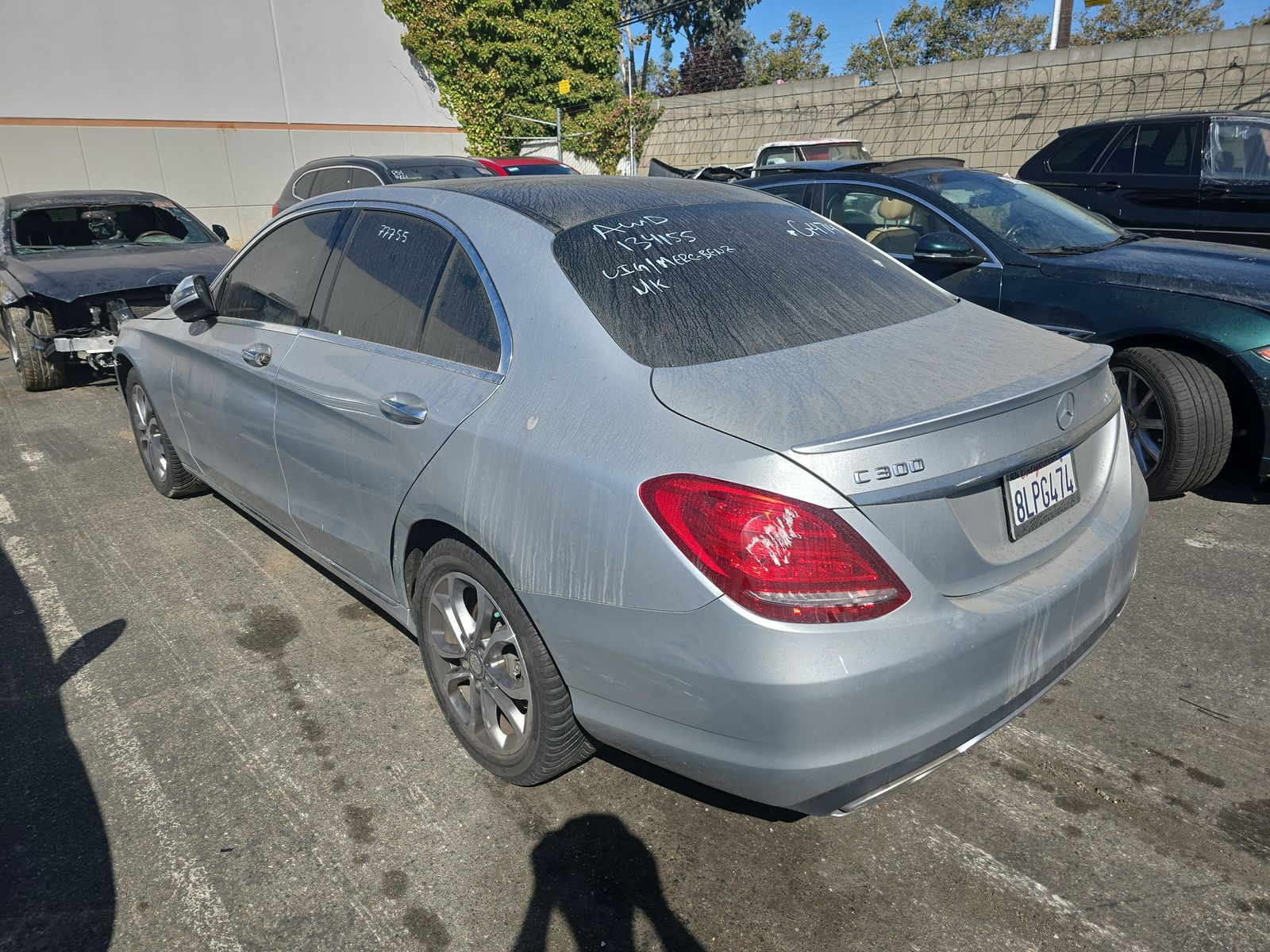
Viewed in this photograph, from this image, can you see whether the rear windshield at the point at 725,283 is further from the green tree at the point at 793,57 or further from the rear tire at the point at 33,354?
the green tree at the point at 793,57

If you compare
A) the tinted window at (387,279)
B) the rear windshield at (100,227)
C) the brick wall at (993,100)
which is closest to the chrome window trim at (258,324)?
the tinted window at (387,279)

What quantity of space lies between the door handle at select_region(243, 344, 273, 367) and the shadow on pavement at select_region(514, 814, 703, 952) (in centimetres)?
210

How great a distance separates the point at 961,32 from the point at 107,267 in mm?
54230

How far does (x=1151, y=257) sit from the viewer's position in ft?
15.3

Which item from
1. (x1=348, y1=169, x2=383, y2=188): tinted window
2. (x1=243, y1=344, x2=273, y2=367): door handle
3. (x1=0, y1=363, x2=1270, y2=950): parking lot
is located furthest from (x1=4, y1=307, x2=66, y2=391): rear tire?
(x1=243, y1=344, x2=273, y2=367): door handle

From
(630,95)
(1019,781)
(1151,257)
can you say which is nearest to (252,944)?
(1019,781)

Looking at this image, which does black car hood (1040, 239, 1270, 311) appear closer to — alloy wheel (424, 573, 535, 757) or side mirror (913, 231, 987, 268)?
side mirror (913, 231, 987, 268)

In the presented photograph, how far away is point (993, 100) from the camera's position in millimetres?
17984

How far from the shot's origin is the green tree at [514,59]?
1812cm

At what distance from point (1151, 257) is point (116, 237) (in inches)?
329

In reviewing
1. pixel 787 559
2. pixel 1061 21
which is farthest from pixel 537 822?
pixel 1061 21

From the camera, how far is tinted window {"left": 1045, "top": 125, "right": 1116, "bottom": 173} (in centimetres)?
829

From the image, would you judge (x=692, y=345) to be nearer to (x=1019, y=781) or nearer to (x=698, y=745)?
(x=698, y=745)

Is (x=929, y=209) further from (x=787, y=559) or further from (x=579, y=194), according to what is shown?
(x=787, y=559)
